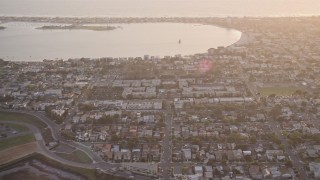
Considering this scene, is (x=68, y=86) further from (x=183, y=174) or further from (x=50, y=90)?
(x=183, y=174)

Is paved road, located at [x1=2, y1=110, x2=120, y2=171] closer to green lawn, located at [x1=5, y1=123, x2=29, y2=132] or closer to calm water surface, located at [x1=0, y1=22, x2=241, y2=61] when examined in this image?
green lawn, located at [x1=5, y1=123, x2=29, y2=132]

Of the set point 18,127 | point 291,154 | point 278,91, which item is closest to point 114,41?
point 278,91

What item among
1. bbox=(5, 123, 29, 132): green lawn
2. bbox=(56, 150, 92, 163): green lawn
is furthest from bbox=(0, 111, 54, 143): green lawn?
bbox=(56, 150, 92, 163): green lawn

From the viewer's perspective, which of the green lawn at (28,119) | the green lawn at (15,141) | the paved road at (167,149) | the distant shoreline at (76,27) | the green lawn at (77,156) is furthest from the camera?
the distant shoreline at (76,27)

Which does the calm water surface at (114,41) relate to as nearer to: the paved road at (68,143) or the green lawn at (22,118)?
the green lawn at (22,118)

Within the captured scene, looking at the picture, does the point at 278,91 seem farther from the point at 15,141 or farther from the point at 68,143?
the point at 15,141

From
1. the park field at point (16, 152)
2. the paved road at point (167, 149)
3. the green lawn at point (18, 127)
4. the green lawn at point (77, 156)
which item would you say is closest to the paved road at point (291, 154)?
the paved road at point (167, 149)
